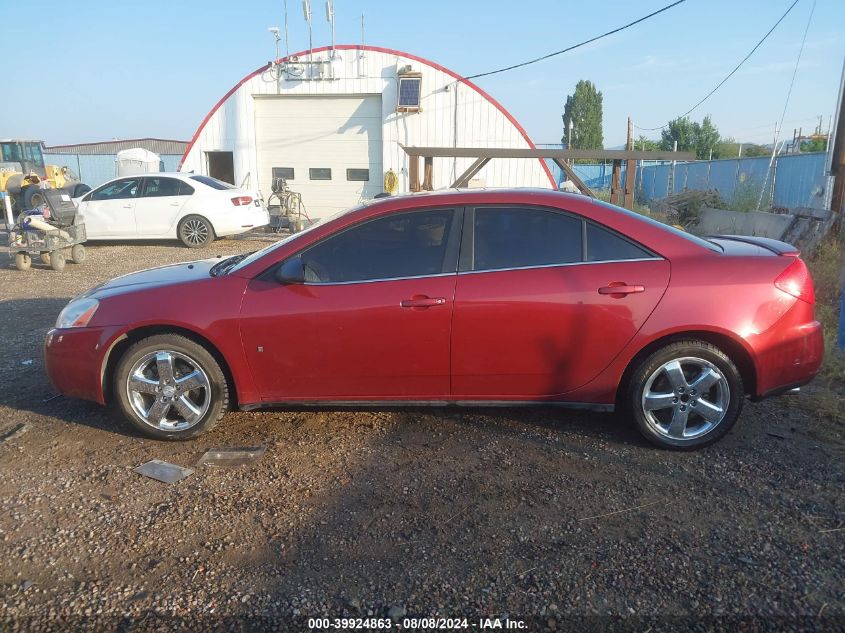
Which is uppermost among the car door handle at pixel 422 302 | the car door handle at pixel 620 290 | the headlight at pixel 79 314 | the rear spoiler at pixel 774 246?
the rear spoiler at pixel 774 246

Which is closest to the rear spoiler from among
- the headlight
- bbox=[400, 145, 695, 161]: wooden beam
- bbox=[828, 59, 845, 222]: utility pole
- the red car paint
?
Answer: the red car paint

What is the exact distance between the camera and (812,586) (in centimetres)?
271

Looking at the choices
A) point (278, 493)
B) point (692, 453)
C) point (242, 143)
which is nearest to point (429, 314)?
point (278, 493)

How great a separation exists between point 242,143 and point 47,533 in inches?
727

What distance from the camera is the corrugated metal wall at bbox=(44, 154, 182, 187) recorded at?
36.3m

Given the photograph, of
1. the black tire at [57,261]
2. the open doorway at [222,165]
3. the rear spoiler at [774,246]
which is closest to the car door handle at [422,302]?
the rear spoiler at [774,246]

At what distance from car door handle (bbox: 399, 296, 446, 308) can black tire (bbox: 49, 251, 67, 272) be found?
9516 millimetres

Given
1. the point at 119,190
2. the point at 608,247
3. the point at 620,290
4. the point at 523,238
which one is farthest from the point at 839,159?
the point at 119,190

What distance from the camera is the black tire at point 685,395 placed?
3.85 metres

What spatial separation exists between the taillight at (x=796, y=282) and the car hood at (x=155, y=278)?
3.61 metres

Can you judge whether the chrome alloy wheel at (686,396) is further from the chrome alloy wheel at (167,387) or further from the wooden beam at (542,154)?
the wooden beam at (542,154)

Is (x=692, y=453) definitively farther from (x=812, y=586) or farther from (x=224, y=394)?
(x=224, y=394)

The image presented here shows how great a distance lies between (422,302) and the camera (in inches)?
151

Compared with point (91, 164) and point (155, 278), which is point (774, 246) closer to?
point (155, 278)
